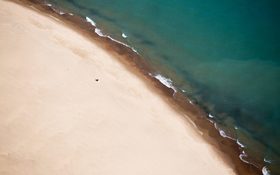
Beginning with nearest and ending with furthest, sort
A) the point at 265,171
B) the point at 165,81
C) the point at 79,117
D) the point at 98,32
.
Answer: the point at 79,117 < the point at 265,171 < the point at 165,81 < the point at 98,32

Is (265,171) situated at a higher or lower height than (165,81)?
higher

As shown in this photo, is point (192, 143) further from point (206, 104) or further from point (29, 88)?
point (29, 88)

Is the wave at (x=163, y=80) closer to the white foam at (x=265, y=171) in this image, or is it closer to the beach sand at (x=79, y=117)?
the white foam at (x=265, y=171)

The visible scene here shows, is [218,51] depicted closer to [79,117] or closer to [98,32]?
[98,32]

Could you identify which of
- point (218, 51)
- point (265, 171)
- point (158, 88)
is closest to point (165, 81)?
point (158, 88)

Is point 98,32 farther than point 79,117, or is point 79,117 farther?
point 98,32

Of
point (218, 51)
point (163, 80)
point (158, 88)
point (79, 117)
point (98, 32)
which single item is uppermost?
point (218, 51)

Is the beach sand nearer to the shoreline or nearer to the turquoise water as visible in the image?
the shoreline
